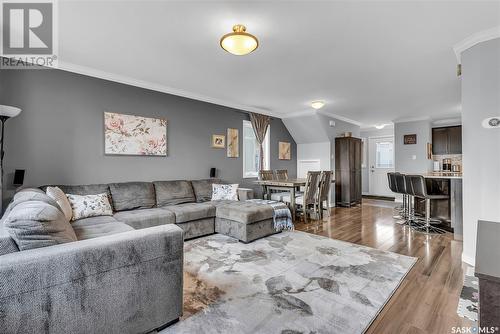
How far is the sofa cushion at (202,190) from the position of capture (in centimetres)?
445

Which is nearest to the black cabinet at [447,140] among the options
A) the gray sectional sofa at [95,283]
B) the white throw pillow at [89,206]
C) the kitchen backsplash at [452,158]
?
the kitchen backsplash at [452,158]

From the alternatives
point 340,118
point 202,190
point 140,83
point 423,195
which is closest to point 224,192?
point 202,190

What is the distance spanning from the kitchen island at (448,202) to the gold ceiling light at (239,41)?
3686 mm

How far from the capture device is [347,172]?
261 inches

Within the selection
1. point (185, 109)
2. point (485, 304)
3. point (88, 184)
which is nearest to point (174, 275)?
point (485, 304)

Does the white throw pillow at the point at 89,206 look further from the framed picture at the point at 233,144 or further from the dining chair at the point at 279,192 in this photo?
the dining chair at the point at 279,192

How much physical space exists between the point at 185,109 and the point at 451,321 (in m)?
4.59

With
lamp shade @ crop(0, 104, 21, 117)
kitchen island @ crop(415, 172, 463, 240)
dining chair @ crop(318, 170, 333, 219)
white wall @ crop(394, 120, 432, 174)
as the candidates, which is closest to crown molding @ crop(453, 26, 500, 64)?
kitchen island @ crop(415, 172, 463, 240)

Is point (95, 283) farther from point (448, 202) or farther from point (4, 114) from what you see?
point (448, 202)

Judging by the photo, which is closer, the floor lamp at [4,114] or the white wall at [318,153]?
→ the floor lamp at [4,114]

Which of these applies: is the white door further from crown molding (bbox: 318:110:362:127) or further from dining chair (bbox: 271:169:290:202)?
dining chair (bbox: 271:169:290:202)

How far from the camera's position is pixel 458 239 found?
3.69 metres

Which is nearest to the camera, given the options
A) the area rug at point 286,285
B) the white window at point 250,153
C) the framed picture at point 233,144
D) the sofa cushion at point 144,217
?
the area rug at point 286,285

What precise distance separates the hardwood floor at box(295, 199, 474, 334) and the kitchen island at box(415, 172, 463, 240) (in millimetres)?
307
